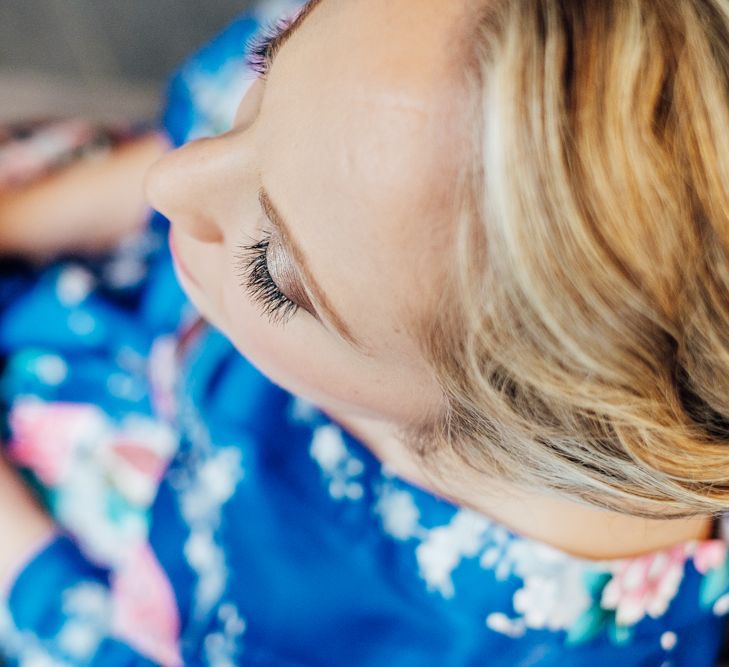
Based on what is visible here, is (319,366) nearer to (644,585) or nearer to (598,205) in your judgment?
(598,205)

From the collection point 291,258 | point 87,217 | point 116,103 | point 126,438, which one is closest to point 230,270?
point 291,258

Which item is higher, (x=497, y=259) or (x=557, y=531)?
(x=497, y=259)

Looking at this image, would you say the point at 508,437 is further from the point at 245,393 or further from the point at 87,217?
the point at 87,217

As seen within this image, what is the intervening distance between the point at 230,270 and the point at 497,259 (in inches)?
7.8

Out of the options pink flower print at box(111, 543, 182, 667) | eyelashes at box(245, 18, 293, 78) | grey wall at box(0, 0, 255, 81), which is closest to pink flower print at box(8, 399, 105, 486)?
pink flower print at box(111, 543, 182, 667)

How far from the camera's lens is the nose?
1.57 ft

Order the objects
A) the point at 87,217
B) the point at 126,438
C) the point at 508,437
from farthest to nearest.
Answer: the point at 87,217, the point at 126,438, the point at 508,437

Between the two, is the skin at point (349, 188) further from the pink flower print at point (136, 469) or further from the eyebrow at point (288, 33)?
the pink flower print at point (136, 469)

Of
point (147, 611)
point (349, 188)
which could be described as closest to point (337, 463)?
point (147, 611)

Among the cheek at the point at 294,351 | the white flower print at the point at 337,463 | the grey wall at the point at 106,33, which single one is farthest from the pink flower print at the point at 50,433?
the grey wall at the point at 106,33

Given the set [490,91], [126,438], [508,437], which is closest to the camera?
[490,91]

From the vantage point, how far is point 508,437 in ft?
1.58

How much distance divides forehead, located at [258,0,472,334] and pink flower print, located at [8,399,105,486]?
1.95ft

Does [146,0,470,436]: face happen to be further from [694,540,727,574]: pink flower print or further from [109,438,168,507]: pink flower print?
[109,438,168,507]: pink flower print
